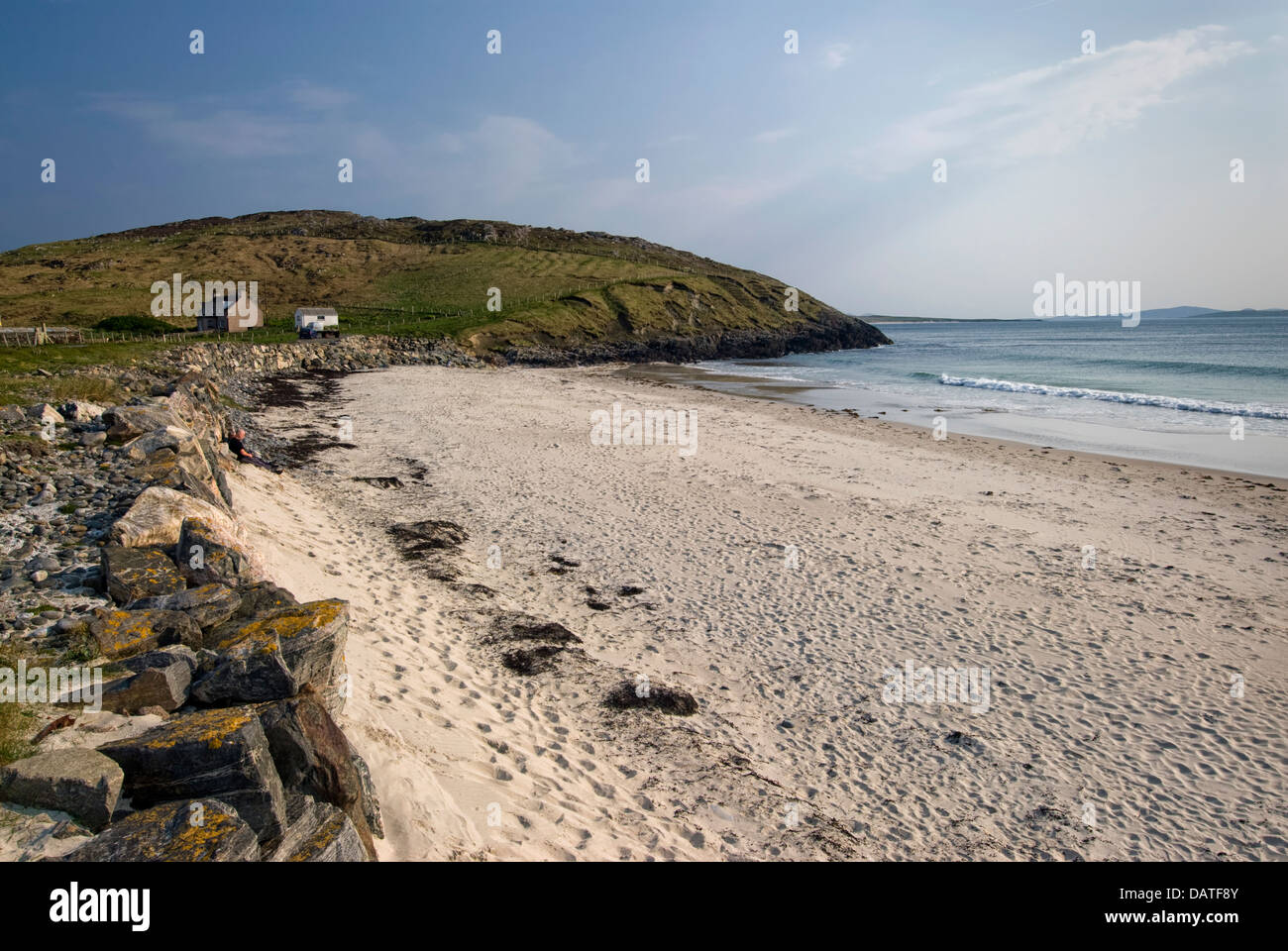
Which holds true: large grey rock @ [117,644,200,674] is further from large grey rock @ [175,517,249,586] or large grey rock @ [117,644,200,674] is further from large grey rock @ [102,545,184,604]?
large grey rock @ [175,517,249,586]

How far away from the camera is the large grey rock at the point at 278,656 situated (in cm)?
527

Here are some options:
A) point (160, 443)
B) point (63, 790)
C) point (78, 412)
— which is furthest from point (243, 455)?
point (63, 790)

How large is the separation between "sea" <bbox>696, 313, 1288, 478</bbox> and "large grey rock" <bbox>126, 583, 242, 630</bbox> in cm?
2731

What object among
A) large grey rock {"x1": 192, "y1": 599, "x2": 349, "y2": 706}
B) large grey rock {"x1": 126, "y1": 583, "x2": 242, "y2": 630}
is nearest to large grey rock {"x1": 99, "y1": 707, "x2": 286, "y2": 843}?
large grey rock {"x1": 192, "y1": 599, "x2": 349, "y2": 706}

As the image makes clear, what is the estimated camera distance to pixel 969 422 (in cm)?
3219

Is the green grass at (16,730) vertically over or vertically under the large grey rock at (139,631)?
under

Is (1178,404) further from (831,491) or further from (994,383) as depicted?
(831,491)

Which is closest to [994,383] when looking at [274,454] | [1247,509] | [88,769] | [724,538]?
[1247,509]

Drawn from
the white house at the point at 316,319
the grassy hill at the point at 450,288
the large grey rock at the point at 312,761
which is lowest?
the large grey rock at the point at 312,761

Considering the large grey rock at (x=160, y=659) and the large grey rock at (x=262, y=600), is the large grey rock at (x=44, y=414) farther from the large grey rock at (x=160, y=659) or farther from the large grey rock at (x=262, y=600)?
the large grey rock at (x=160, y=659)

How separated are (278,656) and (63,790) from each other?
5.50 feet

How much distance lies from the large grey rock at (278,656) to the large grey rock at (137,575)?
110 cm

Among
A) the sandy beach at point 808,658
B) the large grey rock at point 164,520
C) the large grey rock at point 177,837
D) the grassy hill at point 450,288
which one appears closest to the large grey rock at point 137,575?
A: the large grey rock at point 164,520
